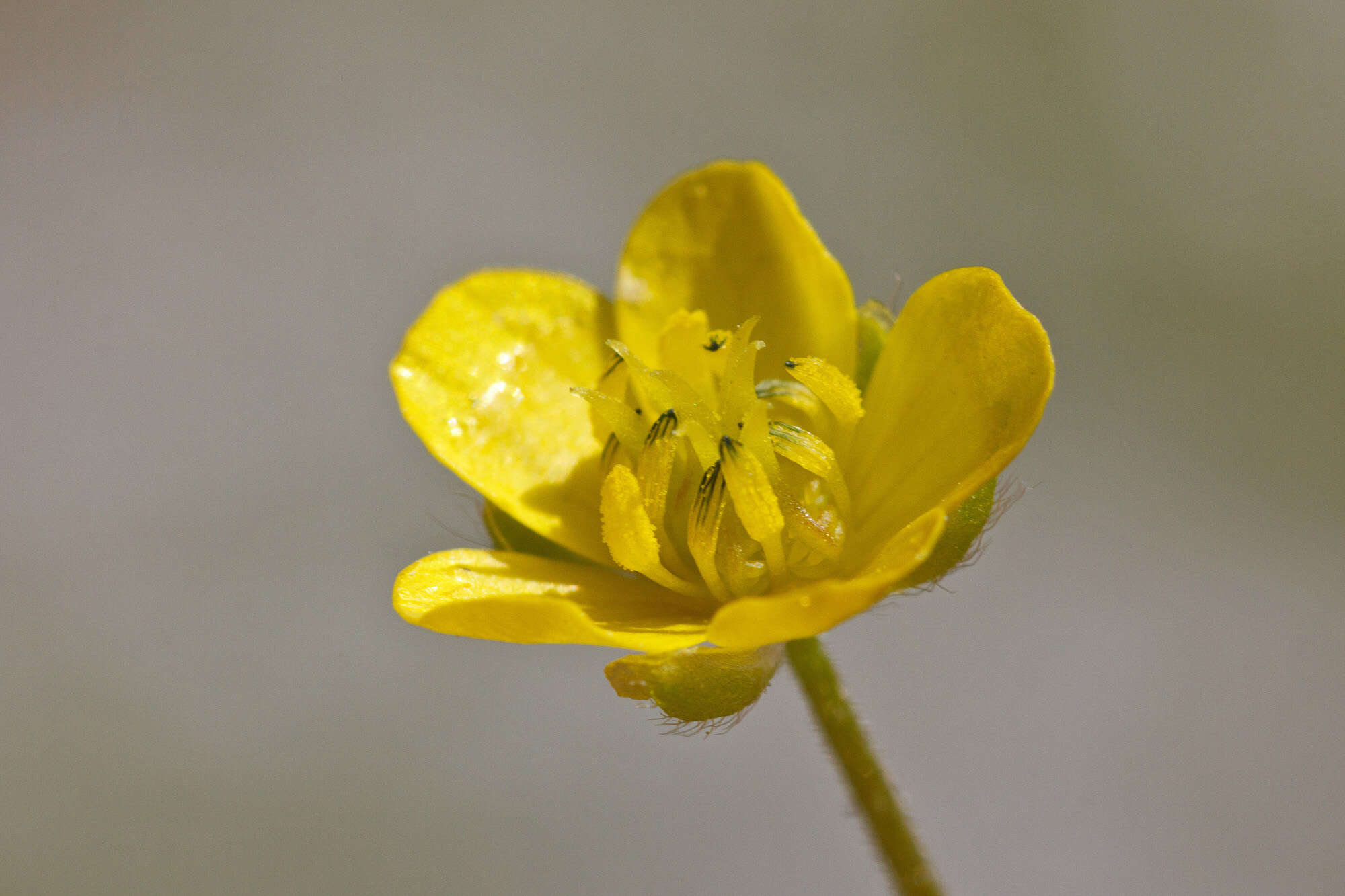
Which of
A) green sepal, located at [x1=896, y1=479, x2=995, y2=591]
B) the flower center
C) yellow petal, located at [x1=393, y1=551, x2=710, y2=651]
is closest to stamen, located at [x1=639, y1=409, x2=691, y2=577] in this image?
the flower center

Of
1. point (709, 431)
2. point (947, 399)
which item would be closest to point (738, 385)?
point (709, 431)

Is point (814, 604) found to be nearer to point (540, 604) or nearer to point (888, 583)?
point (888, 583)

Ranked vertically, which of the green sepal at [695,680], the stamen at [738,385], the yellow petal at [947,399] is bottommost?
the green sepal at [695,680]

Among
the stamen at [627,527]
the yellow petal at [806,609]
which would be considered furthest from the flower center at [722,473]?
the yellow petal at [806,609]

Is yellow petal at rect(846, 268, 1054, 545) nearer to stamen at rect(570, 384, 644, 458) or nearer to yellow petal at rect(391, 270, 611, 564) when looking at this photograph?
stamen at rect(570, 384, 644, 458)

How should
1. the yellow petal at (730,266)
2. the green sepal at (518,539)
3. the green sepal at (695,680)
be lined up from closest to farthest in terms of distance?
1. the green sepal at (695,680)
2. the green sepal at (518,539)
3. the yellow petal at (730,266)

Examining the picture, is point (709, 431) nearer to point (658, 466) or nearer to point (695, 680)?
point (658, 466)

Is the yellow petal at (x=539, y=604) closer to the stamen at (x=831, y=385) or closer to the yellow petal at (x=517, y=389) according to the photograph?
the yellow petal at (x=517, y=389)
